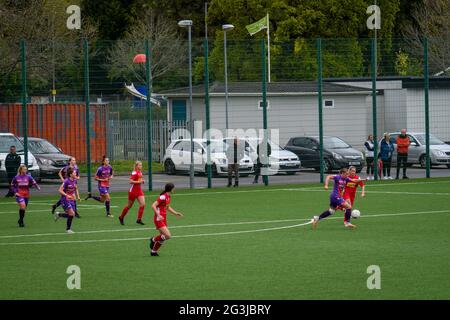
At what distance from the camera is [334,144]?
46062 mm

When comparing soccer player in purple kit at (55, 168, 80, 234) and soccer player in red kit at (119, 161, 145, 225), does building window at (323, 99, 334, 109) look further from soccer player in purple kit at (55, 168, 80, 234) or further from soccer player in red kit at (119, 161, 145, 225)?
soccer player in purple kit at (55, 168, 80, 234)

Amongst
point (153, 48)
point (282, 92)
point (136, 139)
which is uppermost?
point (153, 48)

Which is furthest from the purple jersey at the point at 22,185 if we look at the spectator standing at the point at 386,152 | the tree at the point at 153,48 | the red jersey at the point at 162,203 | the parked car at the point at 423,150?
the tree at the point at 153,48

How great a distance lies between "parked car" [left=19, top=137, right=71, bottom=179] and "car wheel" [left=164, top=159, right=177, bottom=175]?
19.8 ft

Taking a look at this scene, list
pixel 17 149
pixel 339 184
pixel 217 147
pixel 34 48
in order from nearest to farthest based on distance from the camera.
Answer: pixel 339 184
pixel 17 149
pixel 34 48
pixel 217 147

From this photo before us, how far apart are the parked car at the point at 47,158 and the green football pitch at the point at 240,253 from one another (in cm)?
1161

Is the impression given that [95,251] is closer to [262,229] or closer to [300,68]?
[262,229]

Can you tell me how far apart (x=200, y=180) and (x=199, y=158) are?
3.03 metres

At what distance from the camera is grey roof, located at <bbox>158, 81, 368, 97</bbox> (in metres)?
45.7

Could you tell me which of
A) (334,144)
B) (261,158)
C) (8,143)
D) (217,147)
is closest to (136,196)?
(261,158)

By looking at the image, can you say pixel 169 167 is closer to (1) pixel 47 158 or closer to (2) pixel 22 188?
(1) pixel 47 158

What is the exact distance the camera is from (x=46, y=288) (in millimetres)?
15000

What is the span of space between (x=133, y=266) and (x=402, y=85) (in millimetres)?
35566

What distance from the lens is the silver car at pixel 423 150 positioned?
47.2 metres
